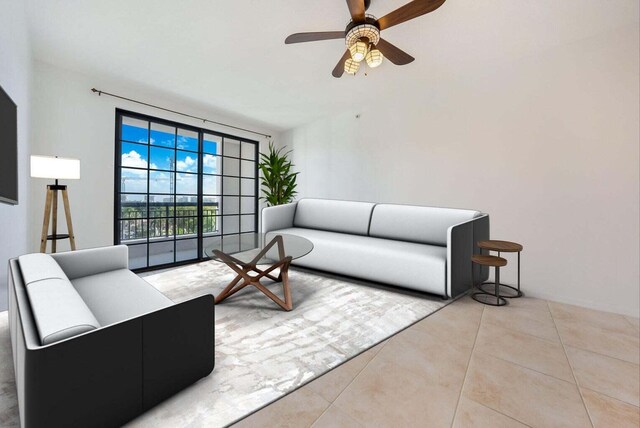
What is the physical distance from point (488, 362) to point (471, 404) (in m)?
0.43

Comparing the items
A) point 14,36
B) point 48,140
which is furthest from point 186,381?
point 48,140

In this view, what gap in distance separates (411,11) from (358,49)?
0.39 m

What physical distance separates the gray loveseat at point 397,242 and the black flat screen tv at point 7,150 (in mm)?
2400

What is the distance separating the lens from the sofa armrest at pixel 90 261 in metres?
1.80

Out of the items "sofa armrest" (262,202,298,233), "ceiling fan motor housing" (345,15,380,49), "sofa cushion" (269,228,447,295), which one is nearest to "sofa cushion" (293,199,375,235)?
"sofa armrest" (262,202,298,233)

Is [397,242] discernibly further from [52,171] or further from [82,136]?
[82,136]

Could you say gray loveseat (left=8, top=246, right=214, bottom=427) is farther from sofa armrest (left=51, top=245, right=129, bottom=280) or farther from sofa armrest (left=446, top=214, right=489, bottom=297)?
sofa armrest (left=446, top=214, right=489, bottom=297)

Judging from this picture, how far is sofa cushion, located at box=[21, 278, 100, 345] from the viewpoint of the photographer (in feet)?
2.82

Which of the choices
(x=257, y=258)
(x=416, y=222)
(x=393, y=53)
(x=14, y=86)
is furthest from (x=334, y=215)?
(x=14, y=86)

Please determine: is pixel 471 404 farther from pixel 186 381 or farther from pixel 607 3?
pixel 607 3

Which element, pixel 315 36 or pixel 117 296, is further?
pixel 315 36

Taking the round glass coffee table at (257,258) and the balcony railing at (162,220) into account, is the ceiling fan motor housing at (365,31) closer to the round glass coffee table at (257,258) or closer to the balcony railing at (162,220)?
the round glass coffee table at (257,258)

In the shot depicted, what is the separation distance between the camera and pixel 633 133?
7.45 feet

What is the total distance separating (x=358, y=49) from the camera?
189 cm
